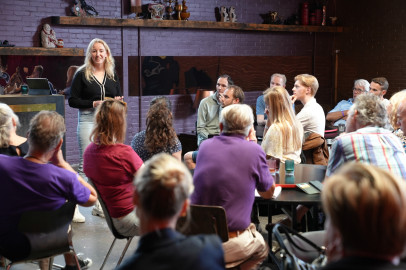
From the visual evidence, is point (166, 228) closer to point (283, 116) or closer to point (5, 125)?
point (5, 125)

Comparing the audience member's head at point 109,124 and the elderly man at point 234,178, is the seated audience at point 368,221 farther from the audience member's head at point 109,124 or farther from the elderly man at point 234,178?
the audience member's head at point 109,124

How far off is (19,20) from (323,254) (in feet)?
19.1

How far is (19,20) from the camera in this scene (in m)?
7.23

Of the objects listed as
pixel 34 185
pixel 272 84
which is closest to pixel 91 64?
pixel 34 185

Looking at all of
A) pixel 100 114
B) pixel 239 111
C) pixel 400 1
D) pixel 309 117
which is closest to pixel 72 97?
pixel 100 114

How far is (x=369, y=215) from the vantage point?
5.03 feet

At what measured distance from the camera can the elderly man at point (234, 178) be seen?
312cm

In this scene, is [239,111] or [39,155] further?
[239,111]

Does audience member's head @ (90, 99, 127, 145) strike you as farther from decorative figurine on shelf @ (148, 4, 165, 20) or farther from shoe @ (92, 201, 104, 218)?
decorative figurine on shelf @ (148, 4, 165, 20)

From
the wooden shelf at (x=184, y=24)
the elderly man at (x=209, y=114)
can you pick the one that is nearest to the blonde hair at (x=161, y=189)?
the elderly man at (x=209, y=114)

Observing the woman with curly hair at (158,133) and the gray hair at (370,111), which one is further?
the woman with curly hair at (158,133)

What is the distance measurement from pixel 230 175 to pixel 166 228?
1.32m

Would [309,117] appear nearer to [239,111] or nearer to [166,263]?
[239,111]

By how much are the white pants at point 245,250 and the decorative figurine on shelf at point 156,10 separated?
5.61 metres
